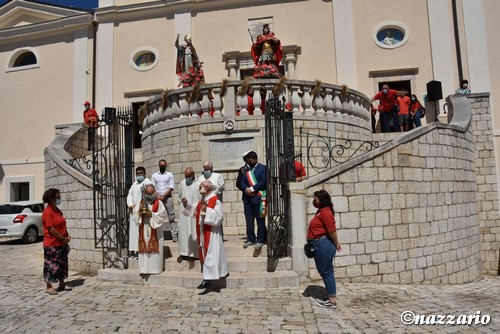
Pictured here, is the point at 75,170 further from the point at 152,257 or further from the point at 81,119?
the point at 81,119

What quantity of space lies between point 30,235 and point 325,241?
11.7 meters

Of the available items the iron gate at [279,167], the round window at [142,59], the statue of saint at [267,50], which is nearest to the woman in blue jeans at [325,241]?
the iron gate at [279,167]

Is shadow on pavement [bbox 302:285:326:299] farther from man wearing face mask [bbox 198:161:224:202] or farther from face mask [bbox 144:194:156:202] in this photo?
face mask [bbox 144:194:156:202]

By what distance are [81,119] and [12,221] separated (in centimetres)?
634

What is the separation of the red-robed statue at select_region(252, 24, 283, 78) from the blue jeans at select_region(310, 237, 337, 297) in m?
5.84

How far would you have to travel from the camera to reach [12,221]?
13156mm

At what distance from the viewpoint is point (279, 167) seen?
22.7ft

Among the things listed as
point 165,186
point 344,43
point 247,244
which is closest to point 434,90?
point 344,43

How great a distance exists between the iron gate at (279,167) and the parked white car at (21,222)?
1018 centimetres

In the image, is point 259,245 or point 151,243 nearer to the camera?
point 151,243

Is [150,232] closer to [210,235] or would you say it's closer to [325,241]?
[210,235]

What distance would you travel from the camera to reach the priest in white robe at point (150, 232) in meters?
6.68

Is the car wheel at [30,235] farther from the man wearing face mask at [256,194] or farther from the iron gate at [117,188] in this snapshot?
the man wearing face mask at [256,194]

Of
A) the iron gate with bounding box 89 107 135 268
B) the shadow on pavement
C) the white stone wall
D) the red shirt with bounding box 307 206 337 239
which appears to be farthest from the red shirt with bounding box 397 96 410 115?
the iron gate with bounding box 89 107 135 268
